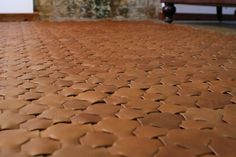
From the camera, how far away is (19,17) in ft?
11.3

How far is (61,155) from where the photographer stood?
530mm

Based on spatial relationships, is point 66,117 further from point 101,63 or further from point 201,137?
point 101,63

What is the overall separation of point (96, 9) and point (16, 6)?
88 centimetres

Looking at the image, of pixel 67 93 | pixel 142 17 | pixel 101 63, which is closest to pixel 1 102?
pixel 67 93

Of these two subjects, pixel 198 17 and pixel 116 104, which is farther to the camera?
pixel 198 17

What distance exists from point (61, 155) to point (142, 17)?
3.51 m

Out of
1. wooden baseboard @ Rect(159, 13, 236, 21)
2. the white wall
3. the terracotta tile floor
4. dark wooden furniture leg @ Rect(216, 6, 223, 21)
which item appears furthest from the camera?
wooden baseboard @ Rect(159, 13, 236, 21)

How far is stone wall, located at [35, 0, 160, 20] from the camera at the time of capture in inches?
142

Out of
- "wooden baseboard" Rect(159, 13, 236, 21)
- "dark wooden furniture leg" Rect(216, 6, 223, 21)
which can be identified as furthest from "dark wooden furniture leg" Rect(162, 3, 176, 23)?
"dark wooden furniture leg" Rect(216, 6, 223, 21)

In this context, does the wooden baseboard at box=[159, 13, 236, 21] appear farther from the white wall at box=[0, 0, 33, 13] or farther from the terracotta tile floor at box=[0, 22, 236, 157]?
the terracotta tile floor at box=[0, 22, 236, 157]

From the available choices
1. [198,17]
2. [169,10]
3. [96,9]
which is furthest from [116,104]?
[198,17]

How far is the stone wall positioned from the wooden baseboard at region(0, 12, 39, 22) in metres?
0.09

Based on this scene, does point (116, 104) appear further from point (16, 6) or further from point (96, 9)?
point (96, 9)

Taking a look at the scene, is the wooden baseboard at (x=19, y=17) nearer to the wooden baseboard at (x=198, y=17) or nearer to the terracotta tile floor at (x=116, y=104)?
the wooden baseboard at (x=198, y=17)
